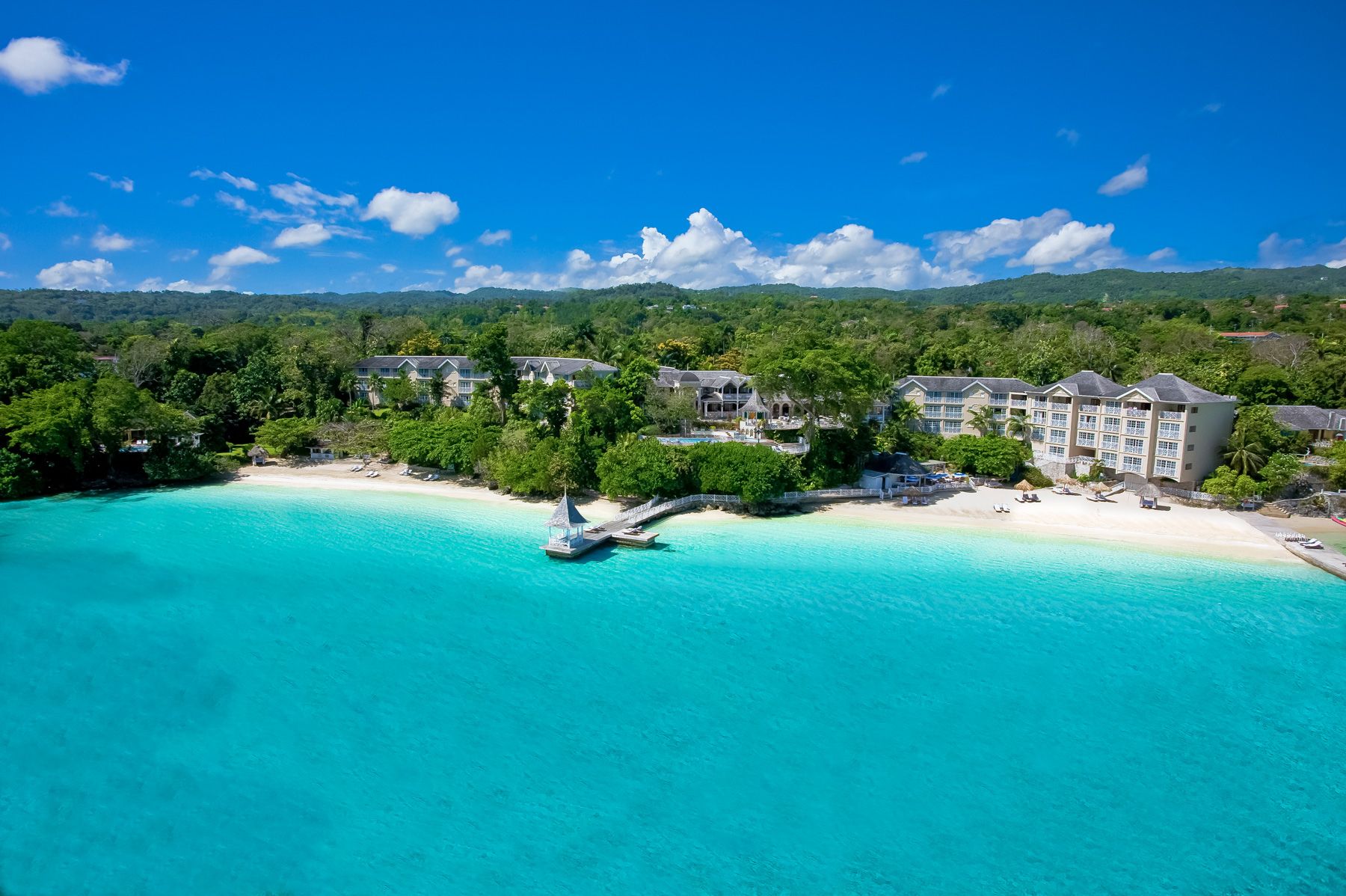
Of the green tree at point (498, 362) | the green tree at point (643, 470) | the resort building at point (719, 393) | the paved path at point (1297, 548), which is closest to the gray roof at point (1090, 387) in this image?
the paved path at point (1297, 548)

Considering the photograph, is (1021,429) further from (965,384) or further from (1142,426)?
(1142,426)

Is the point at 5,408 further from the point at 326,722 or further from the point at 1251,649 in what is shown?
the point at 1251,649

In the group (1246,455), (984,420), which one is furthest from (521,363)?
(1246,455)

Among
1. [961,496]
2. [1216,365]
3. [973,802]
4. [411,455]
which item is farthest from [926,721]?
[1216,365]

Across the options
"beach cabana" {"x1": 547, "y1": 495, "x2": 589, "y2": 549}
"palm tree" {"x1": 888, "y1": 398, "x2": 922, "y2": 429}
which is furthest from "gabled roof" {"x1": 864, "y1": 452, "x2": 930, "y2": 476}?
Answer: "beach cabana" {"x1": 547, "y1": 495, "x2": 589, "y2": 549}

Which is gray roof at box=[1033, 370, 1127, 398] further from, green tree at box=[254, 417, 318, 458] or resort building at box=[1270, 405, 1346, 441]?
green tree at box=[254, 417, 318, 458]

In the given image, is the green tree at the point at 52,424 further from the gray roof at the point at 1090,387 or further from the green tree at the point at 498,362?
the gray roof at the point at 1090,387
